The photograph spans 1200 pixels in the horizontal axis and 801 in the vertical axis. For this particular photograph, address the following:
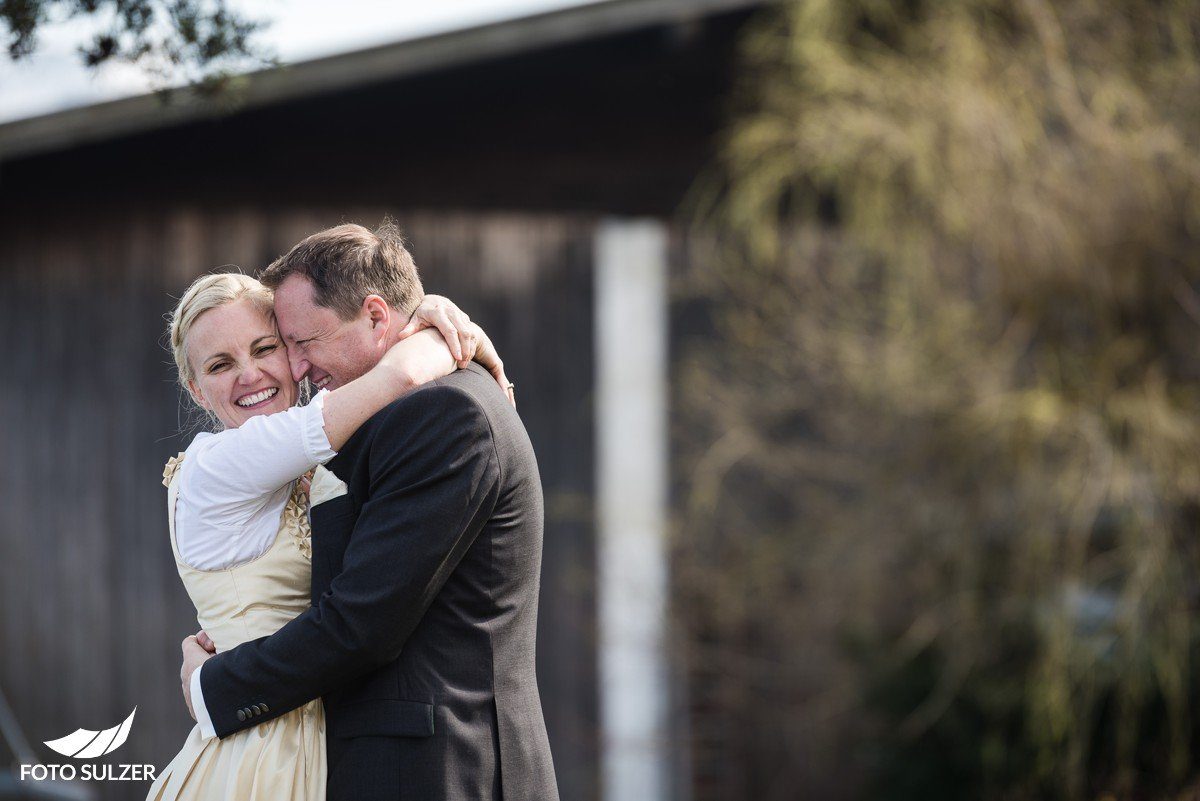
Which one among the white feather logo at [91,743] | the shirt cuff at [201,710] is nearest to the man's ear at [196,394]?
the shirt cuff at [201,710]

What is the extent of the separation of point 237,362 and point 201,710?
55 centimetres

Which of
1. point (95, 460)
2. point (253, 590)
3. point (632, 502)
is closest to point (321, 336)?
point (253, 590)

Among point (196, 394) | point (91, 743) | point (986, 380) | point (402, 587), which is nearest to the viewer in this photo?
point (402, 587)

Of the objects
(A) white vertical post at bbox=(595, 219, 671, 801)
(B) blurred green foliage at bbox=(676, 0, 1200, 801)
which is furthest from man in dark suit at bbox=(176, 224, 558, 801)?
(A) white vertical post at bbox=(595, 219, 671, 801)

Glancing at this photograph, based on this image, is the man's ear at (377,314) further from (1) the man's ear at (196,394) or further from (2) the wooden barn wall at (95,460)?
(2) the wooden barn wall at (95,460)

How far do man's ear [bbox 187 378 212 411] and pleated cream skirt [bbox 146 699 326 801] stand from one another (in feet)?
1.69

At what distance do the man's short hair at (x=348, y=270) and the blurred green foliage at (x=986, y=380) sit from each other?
354 cm

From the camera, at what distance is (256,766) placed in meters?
1.87

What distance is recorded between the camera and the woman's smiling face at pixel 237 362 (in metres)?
1.99

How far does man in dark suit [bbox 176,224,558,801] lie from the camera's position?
1801 millimetres

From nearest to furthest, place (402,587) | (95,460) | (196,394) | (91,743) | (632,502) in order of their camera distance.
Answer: (402,587)
(196,394)
(91,743)
(95,460)
(632,502)

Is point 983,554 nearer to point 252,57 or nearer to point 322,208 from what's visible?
point 322,208

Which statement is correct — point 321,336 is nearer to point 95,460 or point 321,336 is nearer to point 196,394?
point 196,394

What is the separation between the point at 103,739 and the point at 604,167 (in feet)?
14.9
